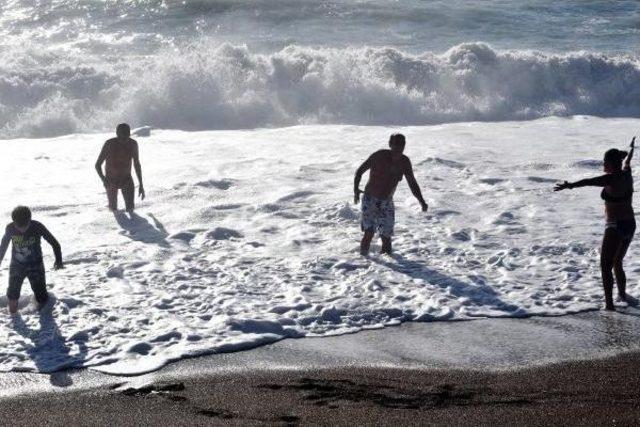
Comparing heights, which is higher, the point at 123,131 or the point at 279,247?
the point at 123,131

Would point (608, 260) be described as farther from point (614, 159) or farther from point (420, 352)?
point (420, 352)

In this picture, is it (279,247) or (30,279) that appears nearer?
(30,279)

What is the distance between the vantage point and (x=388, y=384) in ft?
23.5

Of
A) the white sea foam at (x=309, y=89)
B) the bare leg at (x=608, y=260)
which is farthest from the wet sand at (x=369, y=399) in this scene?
the white sea foam at (x=309, y=89)

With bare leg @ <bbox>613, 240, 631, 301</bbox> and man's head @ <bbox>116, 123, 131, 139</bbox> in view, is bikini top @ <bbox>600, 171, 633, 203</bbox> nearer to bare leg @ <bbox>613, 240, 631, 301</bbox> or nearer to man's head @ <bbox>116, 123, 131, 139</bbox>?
bare leg @ <bbox>613, 240, 631, 301</bbox>

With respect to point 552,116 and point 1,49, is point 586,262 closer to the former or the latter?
point 552,116

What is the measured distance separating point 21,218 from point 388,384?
12.3 feet

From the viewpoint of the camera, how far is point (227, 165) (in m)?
15.8

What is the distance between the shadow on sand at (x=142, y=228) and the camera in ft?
37.9

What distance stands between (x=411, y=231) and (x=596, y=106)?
11.9 meters

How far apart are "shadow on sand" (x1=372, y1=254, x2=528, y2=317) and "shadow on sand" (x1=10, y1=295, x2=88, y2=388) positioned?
3.57m

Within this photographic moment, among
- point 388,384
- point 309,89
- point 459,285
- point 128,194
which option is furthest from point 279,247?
point 309,89

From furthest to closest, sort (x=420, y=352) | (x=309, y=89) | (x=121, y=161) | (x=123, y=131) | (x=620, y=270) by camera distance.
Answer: (x=309, y=89)
(x=121, y=161)
(x=123, y=131)
(x=620, y=270)
(x=420, y=352)

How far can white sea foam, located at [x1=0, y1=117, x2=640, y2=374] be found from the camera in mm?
8633
